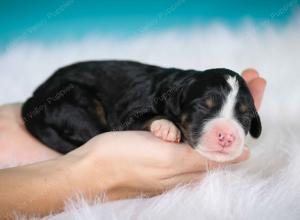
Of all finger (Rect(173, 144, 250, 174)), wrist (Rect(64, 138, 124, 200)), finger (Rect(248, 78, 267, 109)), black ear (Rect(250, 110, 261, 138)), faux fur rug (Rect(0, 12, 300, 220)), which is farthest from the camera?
finger (Rect(248, 78, 267, 109))

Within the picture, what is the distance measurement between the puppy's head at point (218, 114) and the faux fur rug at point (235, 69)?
0.13m

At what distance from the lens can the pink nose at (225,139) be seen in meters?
2.49

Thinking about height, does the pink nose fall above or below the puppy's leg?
above

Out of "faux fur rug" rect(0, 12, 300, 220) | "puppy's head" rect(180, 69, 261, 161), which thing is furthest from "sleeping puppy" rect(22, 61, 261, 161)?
"faux fur rug" rect(0, 12, 300, 220)

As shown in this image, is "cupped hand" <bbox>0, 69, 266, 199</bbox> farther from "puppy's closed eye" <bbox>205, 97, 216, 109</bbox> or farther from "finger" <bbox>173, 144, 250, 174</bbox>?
"puppy's closed eye" <bbox>205, 97, 216, 109</bbox>

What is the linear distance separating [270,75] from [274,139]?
0.88 m

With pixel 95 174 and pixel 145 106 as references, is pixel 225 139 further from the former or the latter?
pixel 145 106

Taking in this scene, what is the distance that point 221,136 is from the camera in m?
2.51

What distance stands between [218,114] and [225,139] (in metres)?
0.19

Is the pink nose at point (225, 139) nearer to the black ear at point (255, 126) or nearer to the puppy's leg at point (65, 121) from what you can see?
the black ear at point (255, 126)

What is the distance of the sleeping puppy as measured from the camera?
Answer: 2.63 meters

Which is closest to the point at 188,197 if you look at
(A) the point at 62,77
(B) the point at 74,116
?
(B) the point at 74,116

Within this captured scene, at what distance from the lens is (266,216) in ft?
7.31

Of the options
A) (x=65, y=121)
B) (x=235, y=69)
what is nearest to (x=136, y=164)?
(x=65, y=121)
